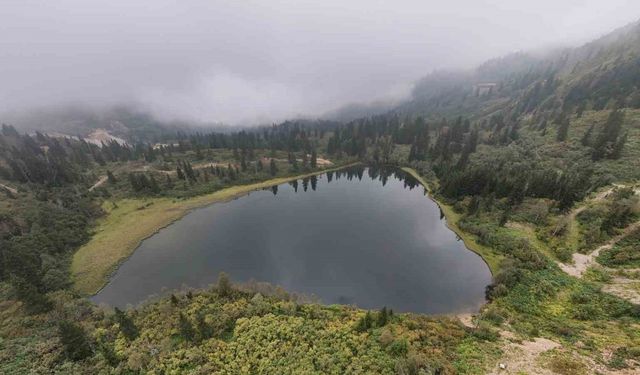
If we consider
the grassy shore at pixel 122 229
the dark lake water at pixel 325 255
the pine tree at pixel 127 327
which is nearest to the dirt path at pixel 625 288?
the dark lake water at pixel 325 255

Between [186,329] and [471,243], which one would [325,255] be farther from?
[471,243]

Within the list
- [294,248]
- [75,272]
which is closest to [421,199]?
[294,248]

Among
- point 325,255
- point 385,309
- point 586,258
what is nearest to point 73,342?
point 385,309

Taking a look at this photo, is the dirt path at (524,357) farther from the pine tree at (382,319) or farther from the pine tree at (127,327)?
the pine tree at (127,327)

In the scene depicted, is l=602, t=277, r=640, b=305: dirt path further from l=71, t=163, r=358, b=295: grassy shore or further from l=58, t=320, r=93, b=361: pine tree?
l=71, t=163, r=358, b=295: grassy shore

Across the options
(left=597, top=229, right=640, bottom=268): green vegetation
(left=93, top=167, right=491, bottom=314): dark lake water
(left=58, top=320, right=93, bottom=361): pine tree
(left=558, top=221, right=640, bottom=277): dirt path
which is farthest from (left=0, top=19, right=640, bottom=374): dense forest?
(left=93, top=167, right=491, bottom=314): dark lake water

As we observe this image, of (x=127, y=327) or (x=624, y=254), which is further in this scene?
(x=624, y=254)

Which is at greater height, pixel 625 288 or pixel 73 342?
pixel 73 342
